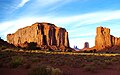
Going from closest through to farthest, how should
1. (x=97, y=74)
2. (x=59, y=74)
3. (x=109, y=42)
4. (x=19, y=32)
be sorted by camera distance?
(x=59, y=74) < (x=97, y=74) < (x=109, y=42) < (x=19, y=32)

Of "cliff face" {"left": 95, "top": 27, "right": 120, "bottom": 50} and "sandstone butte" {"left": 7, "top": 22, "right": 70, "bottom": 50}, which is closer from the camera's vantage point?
"cliff face" {"left": 95, "top": 27, "right": 120, "bottom": 50}

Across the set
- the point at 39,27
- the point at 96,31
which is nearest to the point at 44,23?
the point at 39,27

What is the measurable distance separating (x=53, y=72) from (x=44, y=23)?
17168cm

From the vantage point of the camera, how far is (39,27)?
178m

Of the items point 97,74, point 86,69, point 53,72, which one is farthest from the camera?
point 86,69

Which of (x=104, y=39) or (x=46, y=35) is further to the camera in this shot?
(x=46, y=35)

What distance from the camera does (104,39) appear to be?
175 meters

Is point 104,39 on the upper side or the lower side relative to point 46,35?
lower

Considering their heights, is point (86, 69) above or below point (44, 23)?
below

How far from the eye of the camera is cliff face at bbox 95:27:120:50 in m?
170

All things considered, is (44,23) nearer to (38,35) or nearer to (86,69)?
(38,35)

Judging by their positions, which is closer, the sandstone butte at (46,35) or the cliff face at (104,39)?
the cliff face at (104,39)

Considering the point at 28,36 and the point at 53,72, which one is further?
the point at 28,36

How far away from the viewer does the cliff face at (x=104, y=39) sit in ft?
559
